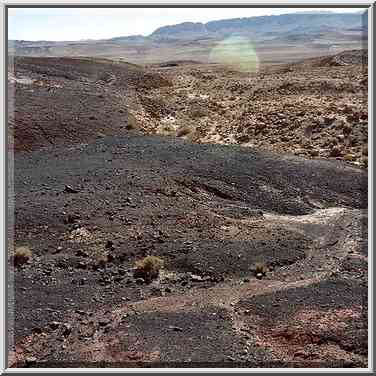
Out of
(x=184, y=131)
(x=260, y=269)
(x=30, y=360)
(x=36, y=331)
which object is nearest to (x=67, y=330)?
(x=36, y=331)

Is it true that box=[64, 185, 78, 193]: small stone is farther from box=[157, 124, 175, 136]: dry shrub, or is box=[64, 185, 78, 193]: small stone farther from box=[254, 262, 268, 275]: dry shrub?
box=[157, 124, 175, 136]: dry shrub

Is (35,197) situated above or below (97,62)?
below

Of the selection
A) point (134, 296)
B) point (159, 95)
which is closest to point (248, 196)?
point (134, 296)

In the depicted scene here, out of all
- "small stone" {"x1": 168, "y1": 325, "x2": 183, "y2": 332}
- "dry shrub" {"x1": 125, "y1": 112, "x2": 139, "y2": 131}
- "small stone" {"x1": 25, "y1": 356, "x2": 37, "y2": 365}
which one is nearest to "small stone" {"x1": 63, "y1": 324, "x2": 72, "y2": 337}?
"small stone" {"x1": 25, "y1": 356, "x2": 37, "y2": 365}

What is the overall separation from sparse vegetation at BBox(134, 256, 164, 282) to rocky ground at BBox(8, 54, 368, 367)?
0.91ft

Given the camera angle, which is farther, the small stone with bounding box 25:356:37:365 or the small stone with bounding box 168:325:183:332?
the small stone with bounding box 168:325:183:332

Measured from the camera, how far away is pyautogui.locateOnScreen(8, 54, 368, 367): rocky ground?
30.9ft

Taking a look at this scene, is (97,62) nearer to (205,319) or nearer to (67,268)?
(67,268)

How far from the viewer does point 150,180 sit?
1688cm

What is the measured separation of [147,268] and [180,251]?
1.24 metres

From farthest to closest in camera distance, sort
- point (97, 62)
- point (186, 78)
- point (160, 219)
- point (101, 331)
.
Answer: point (186, 78) → point (97, 62) → point (160, 219) → point (101, 331)

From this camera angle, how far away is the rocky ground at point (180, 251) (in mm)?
A: 9422

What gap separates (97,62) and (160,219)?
30.4 metres

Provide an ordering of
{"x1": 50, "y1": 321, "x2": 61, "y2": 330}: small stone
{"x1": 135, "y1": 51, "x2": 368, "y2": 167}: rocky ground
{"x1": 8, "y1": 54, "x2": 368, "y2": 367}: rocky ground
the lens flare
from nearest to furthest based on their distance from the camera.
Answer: {"x1": 8, "y1": 54, "x2": 368, "y2": 367}: rocky ground < {"x1": 50, "y1": 321, "x2": 61, "y2": 330}: small stone < {"x1": 135, "y1": 51, "x2": 368, "y2": 167}: rocky ground < the lens flare
